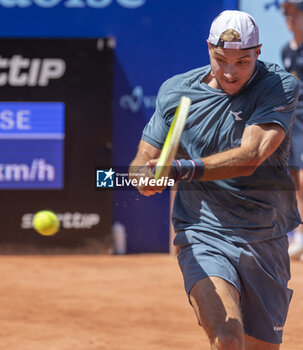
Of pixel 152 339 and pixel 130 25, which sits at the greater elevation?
pixel 130 25

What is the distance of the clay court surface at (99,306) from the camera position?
5250mm

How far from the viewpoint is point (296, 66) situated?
9102 millimetres

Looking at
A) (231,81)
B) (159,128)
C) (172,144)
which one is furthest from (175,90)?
(172,144)

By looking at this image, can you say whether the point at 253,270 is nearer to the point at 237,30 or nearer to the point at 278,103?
the point at 278,103

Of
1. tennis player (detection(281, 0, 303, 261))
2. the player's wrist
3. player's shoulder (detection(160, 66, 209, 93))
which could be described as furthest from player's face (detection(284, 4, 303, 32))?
the player's wrist

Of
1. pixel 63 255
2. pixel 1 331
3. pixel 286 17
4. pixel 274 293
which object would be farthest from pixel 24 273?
pixel 274 293

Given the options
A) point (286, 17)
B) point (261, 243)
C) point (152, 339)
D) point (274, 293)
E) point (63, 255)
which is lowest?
point (63, 255)

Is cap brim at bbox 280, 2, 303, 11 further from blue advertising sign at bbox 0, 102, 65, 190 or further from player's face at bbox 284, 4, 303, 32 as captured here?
blue advertising sign at bbox 0, 102, 65, 190

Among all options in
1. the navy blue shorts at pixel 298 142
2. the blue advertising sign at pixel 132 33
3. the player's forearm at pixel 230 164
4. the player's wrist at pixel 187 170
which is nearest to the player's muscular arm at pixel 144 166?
the player's wrist at pixel 187 170

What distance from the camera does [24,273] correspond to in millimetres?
8125

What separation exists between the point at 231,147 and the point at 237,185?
19 centimetres

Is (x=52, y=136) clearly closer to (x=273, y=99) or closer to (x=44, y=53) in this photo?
(x=44, y=53)

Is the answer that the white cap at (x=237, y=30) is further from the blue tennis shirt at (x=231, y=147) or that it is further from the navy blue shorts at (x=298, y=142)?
the navy blue shorts at (x=298, y=142)

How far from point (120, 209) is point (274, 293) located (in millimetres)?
6263
